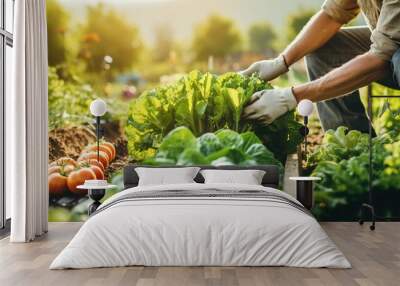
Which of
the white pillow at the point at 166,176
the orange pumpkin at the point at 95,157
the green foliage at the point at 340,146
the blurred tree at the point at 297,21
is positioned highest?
the blurred tree at the point at 297,21

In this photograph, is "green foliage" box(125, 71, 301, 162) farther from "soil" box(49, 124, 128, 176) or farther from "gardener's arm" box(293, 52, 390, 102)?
"gardener's arm" box(293, 52, 390, 102)

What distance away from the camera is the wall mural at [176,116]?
6988 mm

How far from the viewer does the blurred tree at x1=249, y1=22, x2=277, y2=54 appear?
721 cm

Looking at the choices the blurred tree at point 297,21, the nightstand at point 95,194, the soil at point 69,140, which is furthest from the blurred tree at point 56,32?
the blurred tree at point 297,21

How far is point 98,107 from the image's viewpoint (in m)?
6.68

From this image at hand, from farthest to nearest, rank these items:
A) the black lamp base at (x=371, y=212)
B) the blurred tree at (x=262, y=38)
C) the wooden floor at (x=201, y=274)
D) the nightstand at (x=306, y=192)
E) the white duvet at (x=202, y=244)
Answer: the blurred tree at (x=262, y=38) → the nightstand at (x=306, y=192) → the black lamp base at (x=371, y=212) → the white duvet at (x=202, y=244) → the wooden floor at (x=201, y=274)

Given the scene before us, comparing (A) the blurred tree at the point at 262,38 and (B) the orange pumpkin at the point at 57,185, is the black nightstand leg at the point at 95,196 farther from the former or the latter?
(A) the blurred tree at the point at 262,38

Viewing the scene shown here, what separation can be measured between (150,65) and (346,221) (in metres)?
3.02

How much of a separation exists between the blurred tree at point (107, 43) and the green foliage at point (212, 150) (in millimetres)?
1140

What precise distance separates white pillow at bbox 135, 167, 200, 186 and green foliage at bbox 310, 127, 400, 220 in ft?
5.28

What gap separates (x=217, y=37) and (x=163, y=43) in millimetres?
666

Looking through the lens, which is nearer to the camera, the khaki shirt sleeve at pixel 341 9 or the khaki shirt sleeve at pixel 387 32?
the khaki shirt sleeve at pixel 387 32

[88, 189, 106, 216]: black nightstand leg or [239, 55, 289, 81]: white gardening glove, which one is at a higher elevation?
[239, 55, 289, 81]: white gardening glove

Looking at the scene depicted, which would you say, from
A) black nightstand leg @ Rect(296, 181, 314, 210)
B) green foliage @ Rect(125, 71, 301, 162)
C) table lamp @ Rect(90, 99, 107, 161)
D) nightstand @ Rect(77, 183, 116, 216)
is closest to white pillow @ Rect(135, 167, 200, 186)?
nightstand @ Rect(77, 183, 116, 216)
